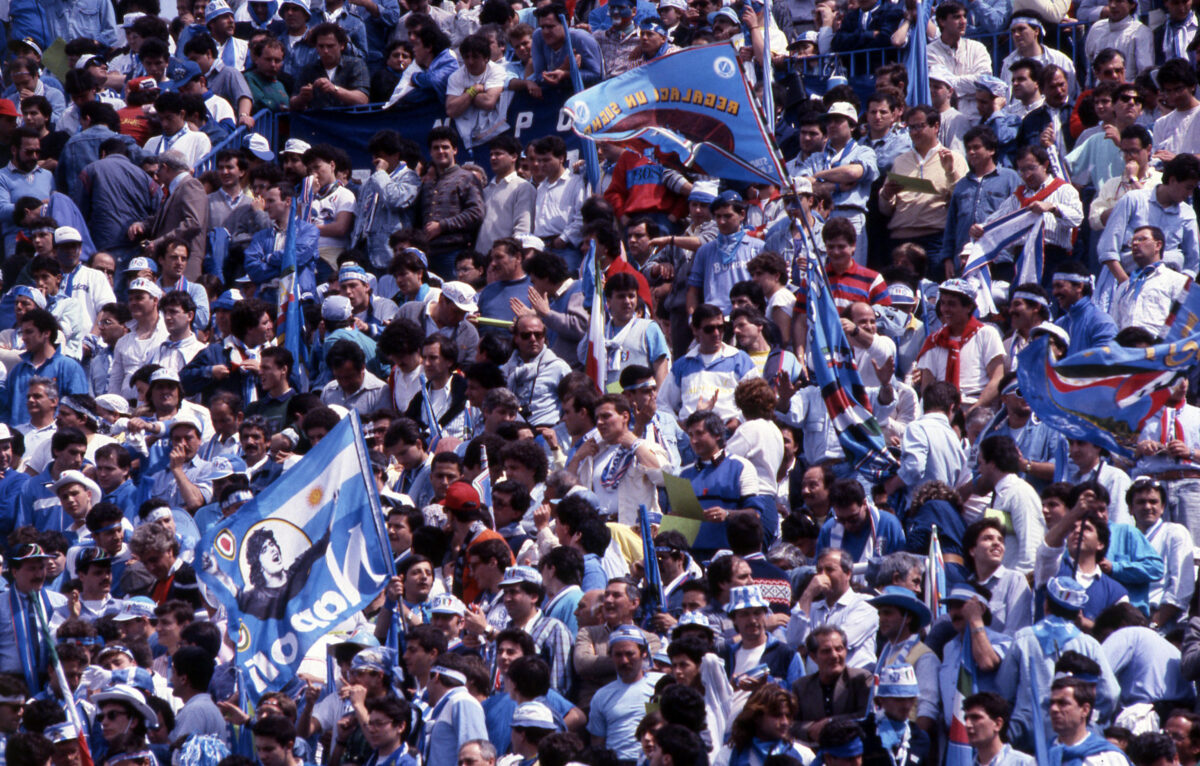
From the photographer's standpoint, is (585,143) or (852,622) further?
(585,143)

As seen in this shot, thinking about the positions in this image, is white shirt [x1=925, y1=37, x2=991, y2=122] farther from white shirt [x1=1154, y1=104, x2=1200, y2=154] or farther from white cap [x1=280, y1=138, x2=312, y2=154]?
white cap [x1=280, y1=138, x2=312, y2=154]

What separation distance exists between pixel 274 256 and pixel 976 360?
5.99 metres

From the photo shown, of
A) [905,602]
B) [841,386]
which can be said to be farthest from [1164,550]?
[841,386]

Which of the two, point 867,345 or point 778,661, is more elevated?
point 778,661

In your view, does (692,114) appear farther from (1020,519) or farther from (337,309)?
(1020,519)

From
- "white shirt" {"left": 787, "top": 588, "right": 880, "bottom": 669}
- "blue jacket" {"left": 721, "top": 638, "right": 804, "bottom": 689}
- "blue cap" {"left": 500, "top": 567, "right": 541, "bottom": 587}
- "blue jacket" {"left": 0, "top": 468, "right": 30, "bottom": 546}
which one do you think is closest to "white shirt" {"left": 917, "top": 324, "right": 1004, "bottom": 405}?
"white shirt" {"left": 787, "top": 588, "right": 880, "bottom": 669}

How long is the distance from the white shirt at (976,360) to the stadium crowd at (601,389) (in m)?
0.02

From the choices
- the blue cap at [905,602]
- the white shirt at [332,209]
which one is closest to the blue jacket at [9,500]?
the white shirt at [332,209]

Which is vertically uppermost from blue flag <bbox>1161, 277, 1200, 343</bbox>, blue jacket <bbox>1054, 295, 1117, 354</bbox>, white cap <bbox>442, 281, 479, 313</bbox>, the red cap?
blue flag <bbox>1161, 277, 1200, 343</bbox>

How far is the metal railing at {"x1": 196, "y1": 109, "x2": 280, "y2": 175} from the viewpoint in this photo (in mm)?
20141

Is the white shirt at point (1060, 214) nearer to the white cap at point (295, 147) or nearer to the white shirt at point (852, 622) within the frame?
the white shirt at point (852, 622)

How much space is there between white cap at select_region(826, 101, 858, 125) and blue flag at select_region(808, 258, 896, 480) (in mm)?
3104

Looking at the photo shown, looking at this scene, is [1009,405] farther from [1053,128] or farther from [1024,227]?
[1053,128]

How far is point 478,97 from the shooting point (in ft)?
63.4
